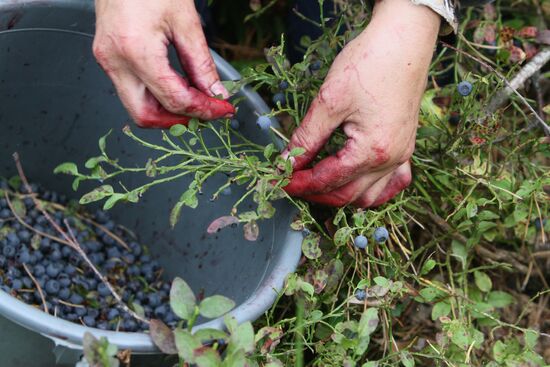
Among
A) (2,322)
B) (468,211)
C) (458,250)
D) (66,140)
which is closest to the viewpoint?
(2,322)

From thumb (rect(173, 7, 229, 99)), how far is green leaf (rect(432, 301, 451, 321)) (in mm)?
548

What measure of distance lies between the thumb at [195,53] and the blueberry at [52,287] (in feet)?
1.72

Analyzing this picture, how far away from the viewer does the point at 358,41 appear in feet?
3.97

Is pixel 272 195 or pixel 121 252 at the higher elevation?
pixel 272 195

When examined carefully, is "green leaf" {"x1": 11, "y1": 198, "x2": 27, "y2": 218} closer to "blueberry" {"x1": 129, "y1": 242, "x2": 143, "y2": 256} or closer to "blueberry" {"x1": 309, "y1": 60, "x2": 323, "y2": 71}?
"blueberry" {"x1": 129, "y1": 242, "x2": 143, "y2": 256}

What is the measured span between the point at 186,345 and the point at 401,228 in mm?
738

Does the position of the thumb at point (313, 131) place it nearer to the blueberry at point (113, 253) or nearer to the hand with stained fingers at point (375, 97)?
the hand with stained fingers at point (375, 97)

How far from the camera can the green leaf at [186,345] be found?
103cm

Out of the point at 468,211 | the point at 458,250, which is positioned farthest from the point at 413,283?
Result: the point at 468,211

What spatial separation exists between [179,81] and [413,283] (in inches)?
25.9

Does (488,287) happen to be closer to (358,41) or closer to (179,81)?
(358,41)

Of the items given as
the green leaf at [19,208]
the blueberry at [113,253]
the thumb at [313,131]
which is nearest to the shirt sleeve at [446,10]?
the thumb at [313,131]

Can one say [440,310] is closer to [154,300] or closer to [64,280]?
[154,300]

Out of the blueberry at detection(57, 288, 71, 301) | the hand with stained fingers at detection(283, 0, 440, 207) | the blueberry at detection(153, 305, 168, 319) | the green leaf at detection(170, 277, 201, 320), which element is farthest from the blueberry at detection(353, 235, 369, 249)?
the blueberry at detection(57, 288, 71, 301)
